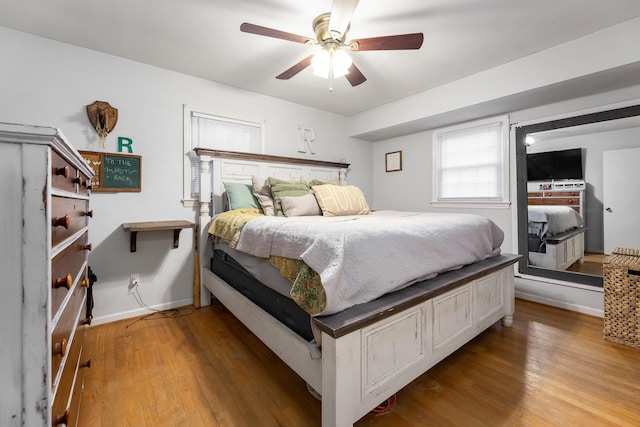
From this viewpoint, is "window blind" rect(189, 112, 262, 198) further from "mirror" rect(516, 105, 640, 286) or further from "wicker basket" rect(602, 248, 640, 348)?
"wicker basket" rect(602, 248, 640, 348)

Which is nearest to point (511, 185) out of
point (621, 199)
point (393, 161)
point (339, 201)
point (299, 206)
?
point (621, 199)

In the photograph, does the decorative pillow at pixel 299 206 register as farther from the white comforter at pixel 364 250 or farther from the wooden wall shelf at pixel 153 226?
the wooden wall shelf at pixel 153 226

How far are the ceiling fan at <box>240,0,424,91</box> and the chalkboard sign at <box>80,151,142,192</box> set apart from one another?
1622 millimetres

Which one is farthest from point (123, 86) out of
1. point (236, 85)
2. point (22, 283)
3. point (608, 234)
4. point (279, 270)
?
point (608, 234)

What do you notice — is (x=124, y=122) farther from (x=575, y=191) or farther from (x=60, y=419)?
(x=575, y=191)

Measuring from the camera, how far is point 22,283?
2.09ft

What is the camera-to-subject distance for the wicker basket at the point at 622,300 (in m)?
1.98

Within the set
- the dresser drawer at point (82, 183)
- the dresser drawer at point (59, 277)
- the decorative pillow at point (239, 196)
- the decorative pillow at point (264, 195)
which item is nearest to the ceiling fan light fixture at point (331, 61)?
the decorative pillow at point (264, 195)

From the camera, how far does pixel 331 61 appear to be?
204 cm

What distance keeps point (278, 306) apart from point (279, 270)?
26 cm

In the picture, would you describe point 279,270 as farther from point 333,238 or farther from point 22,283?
point 22,283

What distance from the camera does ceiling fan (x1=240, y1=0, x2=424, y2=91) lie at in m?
1.60

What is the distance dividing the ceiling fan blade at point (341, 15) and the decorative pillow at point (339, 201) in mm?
1338

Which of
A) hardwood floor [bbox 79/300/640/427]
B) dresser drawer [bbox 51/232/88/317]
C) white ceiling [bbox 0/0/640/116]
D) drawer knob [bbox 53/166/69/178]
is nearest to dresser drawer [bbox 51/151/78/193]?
drawer knob [bbox 53/166/69/178]
